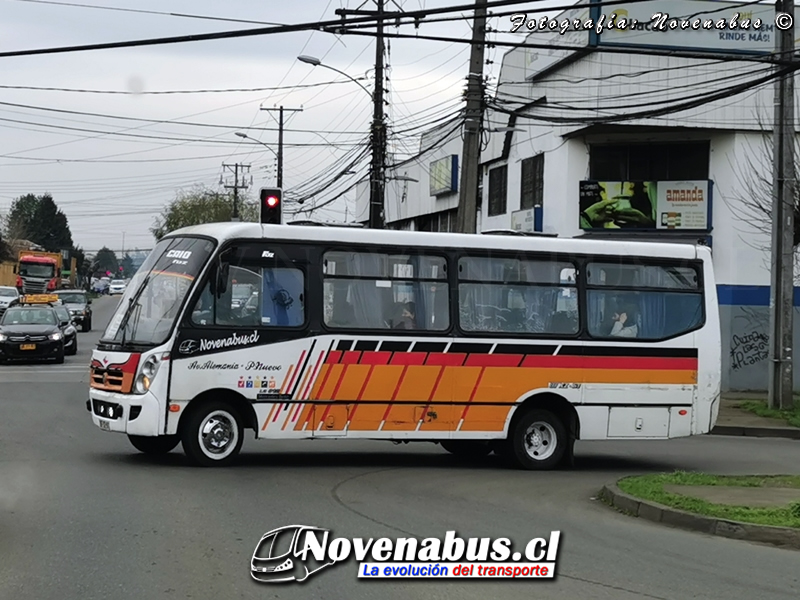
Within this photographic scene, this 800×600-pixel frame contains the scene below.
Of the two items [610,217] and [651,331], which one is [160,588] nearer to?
[651,331]

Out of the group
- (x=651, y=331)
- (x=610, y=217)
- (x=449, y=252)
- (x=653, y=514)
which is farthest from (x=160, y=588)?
(x=610, y=217)

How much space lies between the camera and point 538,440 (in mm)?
14883

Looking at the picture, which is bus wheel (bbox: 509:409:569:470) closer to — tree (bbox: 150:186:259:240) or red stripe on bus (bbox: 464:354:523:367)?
red stripe on bus (bbox: 464:354:523:367)

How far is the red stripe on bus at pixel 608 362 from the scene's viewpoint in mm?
14797

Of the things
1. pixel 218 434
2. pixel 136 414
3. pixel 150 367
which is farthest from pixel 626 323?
pixel 136 414

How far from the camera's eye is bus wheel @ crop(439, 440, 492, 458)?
1580 cm

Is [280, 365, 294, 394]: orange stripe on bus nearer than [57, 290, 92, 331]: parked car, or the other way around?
[280, 365, 294, 394]: orange stripe on bus

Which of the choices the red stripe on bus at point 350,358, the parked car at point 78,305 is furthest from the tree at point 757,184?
the parked car at point 78,305

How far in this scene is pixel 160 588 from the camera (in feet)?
Result: 23.7

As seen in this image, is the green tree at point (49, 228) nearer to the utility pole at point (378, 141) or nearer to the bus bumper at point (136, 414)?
the utility pole at point (378, 141)

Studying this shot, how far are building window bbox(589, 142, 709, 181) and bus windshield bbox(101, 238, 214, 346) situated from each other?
19324 millimetres

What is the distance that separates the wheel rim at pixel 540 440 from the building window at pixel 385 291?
1.83 meters

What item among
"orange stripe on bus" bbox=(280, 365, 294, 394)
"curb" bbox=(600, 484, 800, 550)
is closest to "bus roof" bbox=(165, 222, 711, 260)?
"orange stripe on bus" bbox=(280, 365, 294, 394)

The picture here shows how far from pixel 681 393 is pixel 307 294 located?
17.5 feet
